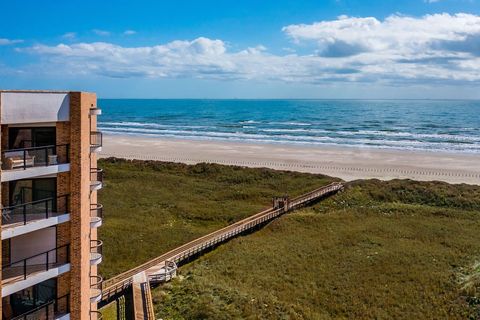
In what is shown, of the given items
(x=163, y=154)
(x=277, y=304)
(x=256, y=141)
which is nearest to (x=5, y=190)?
(x=277, y=304)

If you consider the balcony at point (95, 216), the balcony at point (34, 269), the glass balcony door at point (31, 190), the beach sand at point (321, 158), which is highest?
the glass balcony door at point (31, 190)

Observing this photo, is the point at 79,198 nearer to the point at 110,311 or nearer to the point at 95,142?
the point at 95,142

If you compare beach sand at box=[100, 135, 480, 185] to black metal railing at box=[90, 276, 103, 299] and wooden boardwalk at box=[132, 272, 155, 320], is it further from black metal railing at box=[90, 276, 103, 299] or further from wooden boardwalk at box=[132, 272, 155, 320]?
black metal railing at box=[90, 276, 103, 299]

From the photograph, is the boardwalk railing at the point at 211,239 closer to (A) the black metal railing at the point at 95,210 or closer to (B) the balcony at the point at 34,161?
(A) the black metal railing at the point at 95,210

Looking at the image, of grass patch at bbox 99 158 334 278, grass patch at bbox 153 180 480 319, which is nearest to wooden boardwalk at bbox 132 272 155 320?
grass patch at bbox 153 180 480 319

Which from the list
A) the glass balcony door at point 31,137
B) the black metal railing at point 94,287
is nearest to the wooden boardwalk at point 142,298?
the black metal railing at point 94,287

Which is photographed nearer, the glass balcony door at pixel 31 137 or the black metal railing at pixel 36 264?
the black metal railing at pixel 36 264
